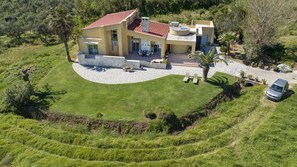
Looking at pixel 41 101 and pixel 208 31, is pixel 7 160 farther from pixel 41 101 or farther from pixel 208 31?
pixel 208 31

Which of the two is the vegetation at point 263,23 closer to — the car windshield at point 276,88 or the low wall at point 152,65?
the car windshield at point 276,88

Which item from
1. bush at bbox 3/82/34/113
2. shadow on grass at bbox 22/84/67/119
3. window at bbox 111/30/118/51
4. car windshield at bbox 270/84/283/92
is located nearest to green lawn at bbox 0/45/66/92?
shadow on grass at bbox 22/84/67/119

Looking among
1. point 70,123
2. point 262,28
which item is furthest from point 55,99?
point 262,28

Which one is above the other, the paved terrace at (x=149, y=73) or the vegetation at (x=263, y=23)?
the vegetation at (x=263, y=23)

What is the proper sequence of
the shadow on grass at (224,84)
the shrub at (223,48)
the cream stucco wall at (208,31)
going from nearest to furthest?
the shadow on grass at (224,84)
the shrub at (223,48)
the cream stucco wall at (208,31)

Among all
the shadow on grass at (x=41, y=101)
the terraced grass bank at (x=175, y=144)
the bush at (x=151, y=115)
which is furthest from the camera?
the shadow on grass at (x=41, y=101)

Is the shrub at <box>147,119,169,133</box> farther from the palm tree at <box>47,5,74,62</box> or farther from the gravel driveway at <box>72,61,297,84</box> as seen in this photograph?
the palm tree at <box>47,5,74,62</box>

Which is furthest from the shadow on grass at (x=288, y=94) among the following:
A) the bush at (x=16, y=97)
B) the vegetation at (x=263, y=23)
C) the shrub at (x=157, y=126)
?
the bush at (x=16, y=97)

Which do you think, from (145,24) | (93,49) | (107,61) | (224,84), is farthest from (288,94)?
(93,49)
